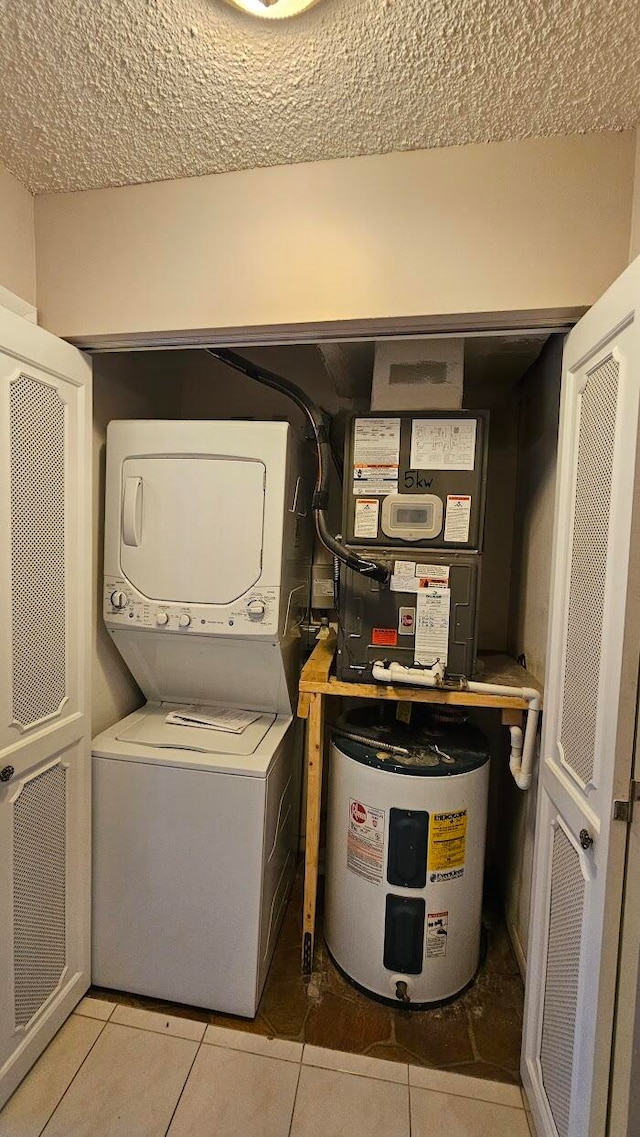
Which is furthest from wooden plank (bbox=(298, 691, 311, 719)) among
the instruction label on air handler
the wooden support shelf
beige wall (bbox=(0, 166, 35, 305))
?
beige wall (bbox=(0, 166, 35, 305))

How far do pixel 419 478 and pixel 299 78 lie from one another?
36.5 inches

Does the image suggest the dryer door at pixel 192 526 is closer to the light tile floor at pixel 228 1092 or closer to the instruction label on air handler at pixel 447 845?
the instruction label on air handler at pixel 447 845

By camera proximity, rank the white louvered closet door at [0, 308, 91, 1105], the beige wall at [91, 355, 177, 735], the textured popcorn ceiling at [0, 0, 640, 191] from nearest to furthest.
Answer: the textured popcorn ceiling at [0, 0, 640, 191] < the white louvered closet door at [0, 308, 91, 1105] < the beige wall at [91, 355, 177, 735]

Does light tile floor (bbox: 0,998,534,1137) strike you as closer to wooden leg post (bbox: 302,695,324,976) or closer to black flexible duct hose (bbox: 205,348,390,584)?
wooden leg post (bbox: 302,695,324,976)

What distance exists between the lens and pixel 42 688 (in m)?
1.35

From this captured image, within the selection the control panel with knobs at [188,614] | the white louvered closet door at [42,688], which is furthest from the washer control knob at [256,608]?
the white louvered closet door at [42,688]

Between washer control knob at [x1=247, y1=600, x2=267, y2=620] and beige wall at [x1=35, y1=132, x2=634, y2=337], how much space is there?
0.79 metres

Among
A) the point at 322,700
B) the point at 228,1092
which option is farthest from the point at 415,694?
the point at 228,1092

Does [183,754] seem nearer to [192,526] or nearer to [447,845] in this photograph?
[192,526]

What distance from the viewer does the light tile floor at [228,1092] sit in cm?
125

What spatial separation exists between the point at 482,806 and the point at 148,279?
1.84 meters

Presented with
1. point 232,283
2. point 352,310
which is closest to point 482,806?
point 352,310

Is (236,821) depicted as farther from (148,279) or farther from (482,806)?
(148,279)

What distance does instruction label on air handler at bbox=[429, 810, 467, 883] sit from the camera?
4.98ft
